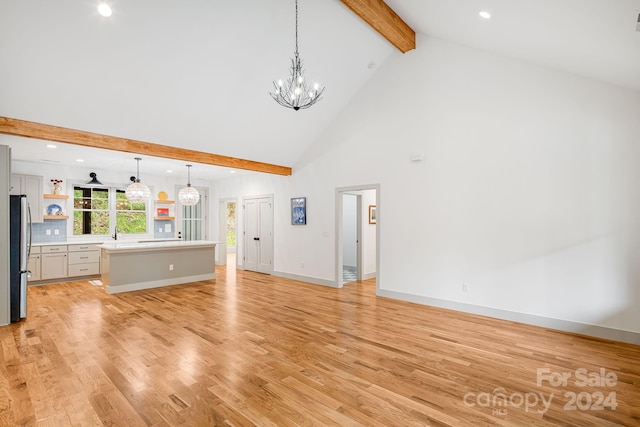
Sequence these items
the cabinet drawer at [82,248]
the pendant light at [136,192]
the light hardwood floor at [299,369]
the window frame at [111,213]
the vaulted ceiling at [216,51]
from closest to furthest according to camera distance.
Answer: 1. the light hardwood floor at [299,369]
2. the vaulted ceiling at [216,51]
3. the pendant light at [136,192]
4. the cabinet drawer at [82,248]
5. the window frame at [111,213]

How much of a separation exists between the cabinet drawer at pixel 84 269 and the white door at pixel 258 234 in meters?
3.59

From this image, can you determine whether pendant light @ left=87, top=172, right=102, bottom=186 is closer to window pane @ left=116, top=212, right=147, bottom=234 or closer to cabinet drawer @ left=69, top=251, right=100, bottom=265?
window pane @ left=116, top=212, right=147, bottom=234

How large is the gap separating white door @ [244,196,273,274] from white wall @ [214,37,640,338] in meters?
2.86

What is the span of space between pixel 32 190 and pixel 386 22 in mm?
8400

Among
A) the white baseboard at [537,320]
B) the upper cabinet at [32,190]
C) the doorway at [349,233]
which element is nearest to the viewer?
the white baseboard at [537,320]

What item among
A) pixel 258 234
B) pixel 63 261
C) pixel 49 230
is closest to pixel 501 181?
pixel 258 234

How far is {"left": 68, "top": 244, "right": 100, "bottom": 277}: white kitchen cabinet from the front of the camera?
23.7 feet

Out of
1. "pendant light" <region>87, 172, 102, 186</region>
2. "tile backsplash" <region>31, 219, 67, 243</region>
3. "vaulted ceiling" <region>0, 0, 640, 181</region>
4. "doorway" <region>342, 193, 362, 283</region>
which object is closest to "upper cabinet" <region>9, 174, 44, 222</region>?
"tile backsplash" <region>31, 219, 67, 243</region>

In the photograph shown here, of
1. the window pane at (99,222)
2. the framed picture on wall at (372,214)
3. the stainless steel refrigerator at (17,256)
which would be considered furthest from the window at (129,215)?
the framed picture on wall at (372,214)

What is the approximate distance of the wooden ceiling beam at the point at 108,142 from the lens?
4156 mm

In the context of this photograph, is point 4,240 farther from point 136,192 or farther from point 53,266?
point 53,266

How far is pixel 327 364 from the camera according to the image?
306 centimetres

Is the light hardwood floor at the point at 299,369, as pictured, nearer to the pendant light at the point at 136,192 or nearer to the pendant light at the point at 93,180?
the pendant light at the point at 136,192

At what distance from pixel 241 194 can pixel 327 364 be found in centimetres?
681
